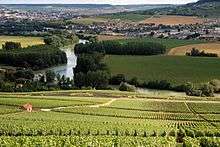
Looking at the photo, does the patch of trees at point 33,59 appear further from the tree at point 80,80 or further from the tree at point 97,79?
the tree at point 97,79

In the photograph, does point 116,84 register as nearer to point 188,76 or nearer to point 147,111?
point 188,76

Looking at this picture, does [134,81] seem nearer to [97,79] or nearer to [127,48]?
[97,79]

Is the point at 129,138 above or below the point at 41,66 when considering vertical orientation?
above

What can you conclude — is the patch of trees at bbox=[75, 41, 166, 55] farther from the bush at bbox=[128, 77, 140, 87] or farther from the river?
the bush at bbox=[128, 77, 140, 87]

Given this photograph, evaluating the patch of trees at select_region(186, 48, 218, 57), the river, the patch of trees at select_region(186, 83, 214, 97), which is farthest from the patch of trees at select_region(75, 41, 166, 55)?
the patch of trees at select_region(186, 83, 214, 97)

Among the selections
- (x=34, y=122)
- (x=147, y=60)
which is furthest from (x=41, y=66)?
(x=34, y=122)

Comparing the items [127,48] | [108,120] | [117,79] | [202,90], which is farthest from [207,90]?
[127,48]
